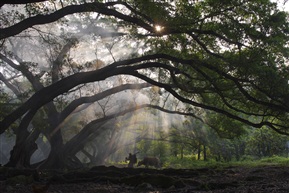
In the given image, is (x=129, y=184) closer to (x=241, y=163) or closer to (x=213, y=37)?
(x=213, y=37)

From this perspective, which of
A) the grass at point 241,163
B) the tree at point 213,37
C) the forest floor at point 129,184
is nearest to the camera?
the forest floor at point 129,184

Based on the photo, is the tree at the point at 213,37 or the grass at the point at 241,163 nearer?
the tree at the point at 213,37

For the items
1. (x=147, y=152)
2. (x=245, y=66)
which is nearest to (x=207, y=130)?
(x=147, y=152)

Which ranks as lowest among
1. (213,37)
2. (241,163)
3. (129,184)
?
(129,184)

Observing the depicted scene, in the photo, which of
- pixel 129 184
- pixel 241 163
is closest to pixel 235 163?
pixel 241 163

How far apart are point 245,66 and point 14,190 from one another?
739cm

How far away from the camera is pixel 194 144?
A: 2614 centimetres

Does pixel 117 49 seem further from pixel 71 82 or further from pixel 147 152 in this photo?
pixel 147 152

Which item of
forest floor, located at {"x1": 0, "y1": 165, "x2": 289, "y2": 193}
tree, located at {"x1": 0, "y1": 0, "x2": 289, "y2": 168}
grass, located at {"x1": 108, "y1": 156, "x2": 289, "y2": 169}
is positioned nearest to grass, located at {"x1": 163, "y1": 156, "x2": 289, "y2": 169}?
grass, located at {"x1": 108, "y1": 156, "x2": 289, "y2": 169}

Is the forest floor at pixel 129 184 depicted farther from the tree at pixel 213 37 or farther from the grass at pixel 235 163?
the grass at pixel 235 163

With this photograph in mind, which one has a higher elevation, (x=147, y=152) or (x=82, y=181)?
(x=147, y=152)

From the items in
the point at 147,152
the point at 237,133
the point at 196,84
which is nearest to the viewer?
the point at 196,84

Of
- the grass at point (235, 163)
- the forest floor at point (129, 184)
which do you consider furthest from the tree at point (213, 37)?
the grass at point (235, 163)

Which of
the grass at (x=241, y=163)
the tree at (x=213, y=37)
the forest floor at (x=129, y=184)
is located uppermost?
the tree at (x=213, y=37)
